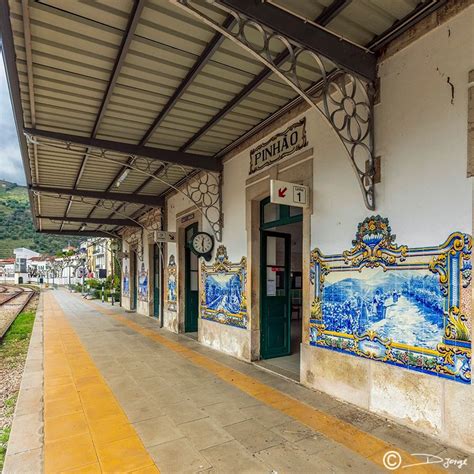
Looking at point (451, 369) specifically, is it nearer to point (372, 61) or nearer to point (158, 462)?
point (158, 462)

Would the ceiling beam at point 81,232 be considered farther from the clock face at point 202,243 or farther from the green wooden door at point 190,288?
the clock face at point 202,243

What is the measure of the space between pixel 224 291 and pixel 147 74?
4.24 m

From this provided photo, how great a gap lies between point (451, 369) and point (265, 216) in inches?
154

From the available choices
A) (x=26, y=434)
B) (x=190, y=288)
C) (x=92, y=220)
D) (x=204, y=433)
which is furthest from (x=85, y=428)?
(x=92, y=220)

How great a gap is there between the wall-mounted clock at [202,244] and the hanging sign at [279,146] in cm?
193

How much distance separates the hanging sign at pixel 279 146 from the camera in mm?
5188

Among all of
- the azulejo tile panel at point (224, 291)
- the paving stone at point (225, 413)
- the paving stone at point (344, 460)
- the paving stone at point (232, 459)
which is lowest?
the paving stone at point (225, 413)

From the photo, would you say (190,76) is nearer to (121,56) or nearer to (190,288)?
(121,56)

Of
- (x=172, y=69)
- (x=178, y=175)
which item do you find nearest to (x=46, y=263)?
(x=178, y=175)

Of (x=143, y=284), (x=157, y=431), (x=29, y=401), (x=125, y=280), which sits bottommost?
(x=29, y=401)

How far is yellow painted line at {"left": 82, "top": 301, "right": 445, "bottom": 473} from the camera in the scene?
304cm

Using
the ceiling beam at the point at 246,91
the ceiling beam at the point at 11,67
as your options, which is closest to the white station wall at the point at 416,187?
the ceiling beam at the point at 246,91

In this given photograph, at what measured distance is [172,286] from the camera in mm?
10266

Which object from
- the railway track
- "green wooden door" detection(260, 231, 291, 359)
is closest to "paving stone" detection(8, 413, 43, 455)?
"green wooden door" detection(260, 231, 291, 359)
